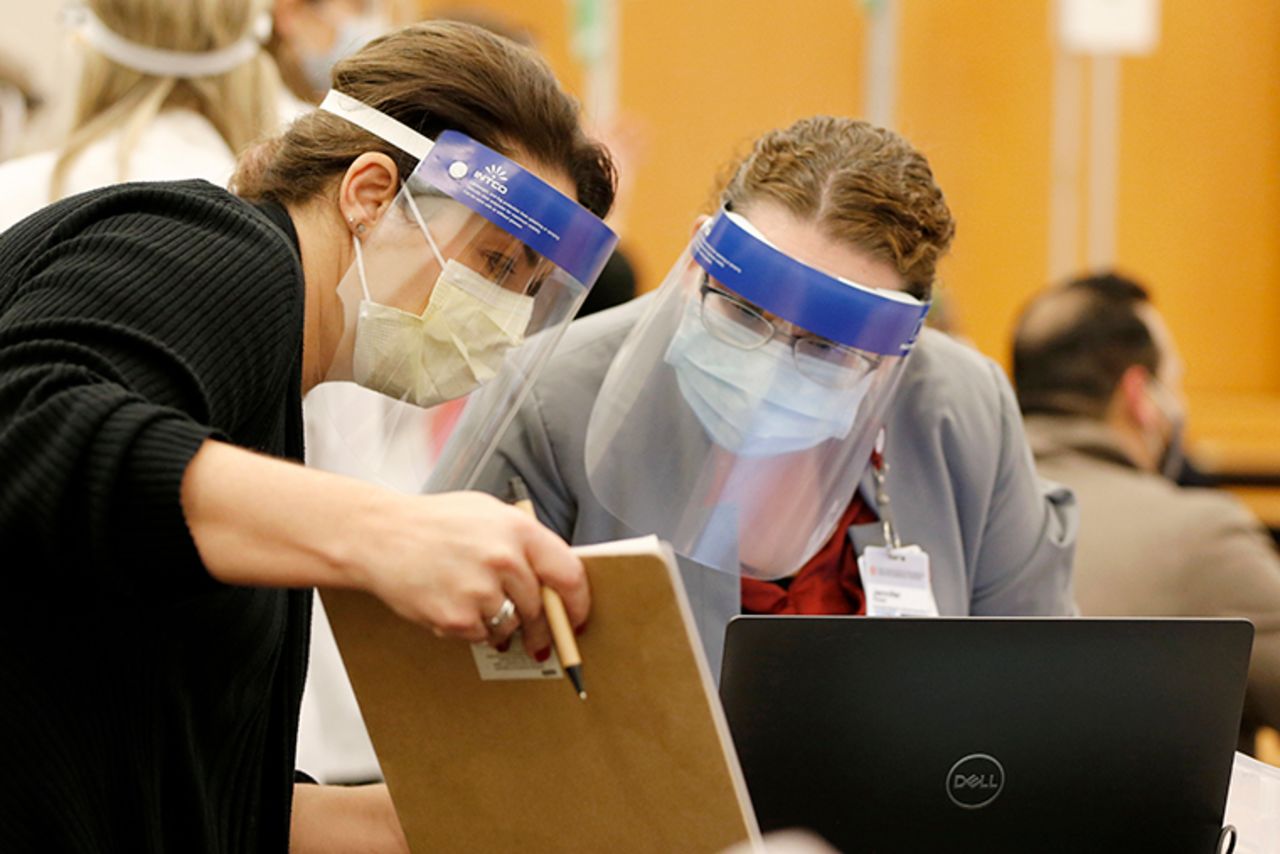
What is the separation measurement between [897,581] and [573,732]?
698 millimetres

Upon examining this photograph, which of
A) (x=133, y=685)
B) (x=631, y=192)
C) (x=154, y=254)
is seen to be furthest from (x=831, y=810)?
(x=631, y=192)

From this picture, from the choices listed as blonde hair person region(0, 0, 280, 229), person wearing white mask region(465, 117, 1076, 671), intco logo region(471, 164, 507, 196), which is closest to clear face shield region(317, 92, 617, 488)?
intco logo region(471, 164, 507, 196)

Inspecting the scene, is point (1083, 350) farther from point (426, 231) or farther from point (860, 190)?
point (426, 231)

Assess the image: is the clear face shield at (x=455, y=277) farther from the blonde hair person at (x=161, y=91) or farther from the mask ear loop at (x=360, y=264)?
the blonde hair person at (x=161, y=91)

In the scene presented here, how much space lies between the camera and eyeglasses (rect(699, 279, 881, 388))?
1455 millimetres

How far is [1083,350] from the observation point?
278 cm

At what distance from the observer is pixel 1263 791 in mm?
1379

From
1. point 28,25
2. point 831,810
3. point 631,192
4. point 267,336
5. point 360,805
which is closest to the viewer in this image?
point 267,336

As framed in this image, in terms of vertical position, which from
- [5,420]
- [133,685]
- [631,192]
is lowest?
[631,192]

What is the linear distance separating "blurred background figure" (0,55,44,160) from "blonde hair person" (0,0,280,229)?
1.28 meters

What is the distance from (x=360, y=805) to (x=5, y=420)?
0.57 m

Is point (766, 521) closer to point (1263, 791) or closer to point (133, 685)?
point (1263, 791)

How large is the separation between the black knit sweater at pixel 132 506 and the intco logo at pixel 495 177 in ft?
0.51

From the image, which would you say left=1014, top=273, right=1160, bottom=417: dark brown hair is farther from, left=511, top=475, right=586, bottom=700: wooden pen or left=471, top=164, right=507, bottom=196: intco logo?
left=511, top=475, right=586, bottom=700: wooden pen
